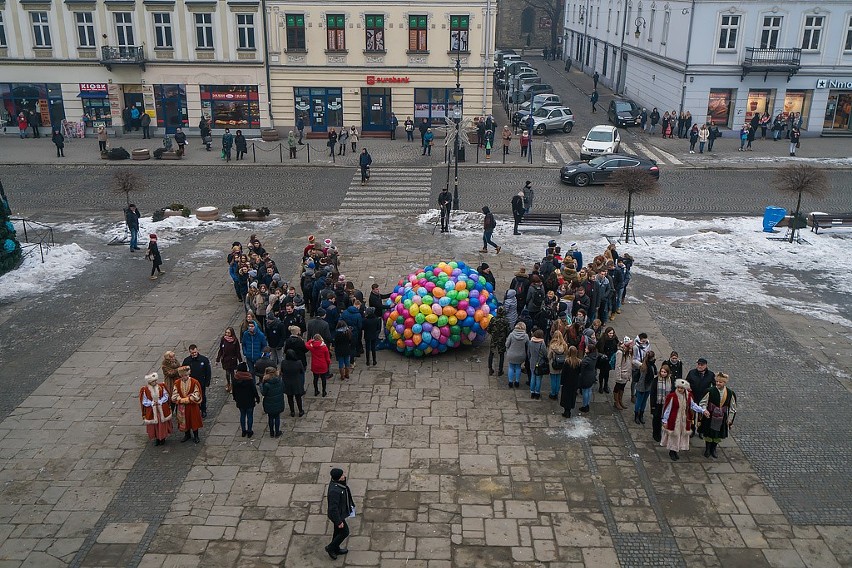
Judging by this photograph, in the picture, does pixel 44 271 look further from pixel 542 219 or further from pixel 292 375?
pixel 542 219

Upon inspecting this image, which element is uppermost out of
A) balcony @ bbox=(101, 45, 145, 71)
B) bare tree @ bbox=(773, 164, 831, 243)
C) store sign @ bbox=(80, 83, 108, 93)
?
balcony @ bbox=(101, 45, 145, 71)

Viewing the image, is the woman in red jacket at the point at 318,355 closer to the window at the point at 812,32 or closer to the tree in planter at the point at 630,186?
the tree in planter at the point at 630,186

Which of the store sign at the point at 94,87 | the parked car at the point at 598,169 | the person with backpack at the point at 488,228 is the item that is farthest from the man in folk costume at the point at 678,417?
the store sign at the point at 94,87

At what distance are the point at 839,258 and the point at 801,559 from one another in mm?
14951

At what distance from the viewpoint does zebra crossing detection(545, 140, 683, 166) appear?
37031mm

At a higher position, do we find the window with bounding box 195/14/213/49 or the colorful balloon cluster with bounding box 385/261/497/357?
the window with bounding box 195/14/213/49

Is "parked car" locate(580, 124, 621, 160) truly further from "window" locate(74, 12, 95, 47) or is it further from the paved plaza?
"window" locate(74, 12, 95, 47)

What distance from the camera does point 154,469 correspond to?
12.5m

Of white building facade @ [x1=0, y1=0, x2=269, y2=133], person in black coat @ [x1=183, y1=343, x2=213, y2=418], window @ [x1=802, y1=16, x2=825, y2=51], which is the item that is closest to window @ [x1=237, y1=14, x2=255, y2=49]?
white building facade @ [x1=0, y1=0, x2=269, y2=133]

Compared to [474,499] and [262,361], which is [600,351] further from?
[262,361]

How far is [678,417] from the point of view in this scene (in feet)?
41.1

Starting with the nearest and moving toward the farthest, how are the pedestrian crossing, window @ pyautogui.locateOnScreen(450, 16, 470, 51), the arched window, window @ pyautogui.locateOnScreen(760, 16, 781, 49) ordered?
the pedestrian crossing < window @ pyautogui.locateOnScreen(760, 16, 781, 49) < window @ pyautogui.locateOnScreen(450, 16, 470, 51) < the arched window

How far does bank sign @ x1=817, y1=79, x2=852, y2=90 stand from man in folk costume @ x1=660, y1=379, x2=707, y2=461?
34.9 m

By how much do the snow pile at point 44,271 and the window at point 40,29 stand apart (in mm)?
22265
